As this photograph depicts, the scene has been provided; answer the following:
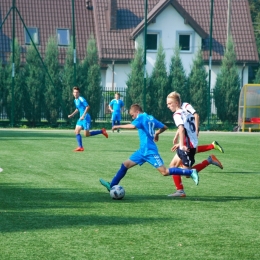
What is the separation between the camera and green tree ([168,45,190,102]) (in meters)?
41.1

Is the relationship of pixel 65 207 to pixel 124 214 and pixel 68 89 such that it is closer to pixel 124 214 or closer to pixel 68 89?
pixel 124 214

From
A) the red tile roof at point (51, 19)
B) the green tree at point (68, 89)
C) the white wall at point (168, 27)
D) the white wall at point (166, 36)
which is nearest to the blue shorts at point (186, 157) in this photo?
the green tree at point (68, 89)

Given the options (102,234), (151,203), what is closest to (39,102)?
(151,203)

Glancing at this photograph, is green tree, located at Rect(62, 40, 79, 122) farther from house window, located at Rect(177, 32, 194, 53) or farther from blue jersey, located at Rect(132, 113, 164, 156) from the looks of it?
blue jersey, located at Rect(132, 113, 164, 156)

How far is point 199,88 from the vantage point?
41.1m

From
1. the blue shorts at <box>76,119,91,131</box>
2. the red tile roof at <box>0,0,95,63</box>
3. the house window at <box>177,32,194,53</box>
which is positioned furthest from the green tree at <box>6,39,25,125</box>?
the blue shorts at <box>76,119,91,131</box>

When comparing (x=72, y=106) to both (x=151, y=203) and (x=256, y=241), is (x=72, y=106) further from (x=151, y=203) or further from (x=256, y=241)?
(x=256, y=241)

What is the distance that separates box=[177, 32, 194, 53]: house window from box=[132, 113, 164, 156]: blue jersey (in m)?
40.5

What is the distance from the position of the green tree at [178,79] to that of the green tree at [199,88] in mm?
280

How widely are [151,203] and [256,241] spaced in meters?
3.21

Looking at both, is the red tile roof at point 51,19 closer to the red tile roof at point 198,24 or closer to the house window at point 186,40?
the red tile roof at point 198,24

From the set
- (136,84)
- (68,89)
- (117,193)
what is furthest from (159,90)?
(117,193)

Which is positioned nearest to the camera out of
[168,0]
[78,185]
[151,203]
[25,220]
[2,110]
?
[25,220]

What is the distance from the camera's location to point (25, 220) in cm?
985
